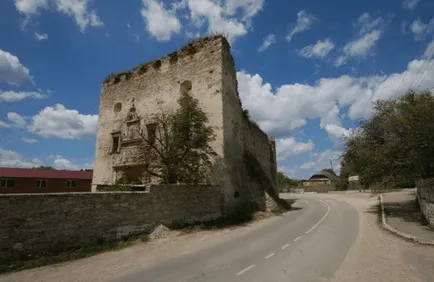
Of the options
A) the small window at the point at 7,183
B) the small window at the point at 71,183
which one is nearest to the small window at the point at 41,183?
the small window at the point at 7,183

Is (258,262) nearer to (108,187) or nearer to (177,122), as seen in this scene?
(177,122)

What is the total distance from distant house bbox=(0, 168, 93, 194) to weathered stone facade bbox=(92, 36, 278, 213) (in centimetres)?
1816

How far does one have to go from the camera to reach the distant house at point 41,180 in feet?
111

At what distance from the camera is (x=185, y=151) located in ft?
52.2

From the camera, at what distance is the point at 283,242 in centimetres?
1073

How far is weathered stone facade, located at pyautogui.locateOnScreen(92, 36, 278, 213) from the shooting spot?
60.4ft

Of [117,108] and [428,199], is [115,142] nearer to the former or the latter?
[117,108]

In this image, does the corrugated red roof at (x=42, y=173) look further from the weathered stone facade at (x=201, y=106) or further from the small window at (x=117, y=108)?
the small window at (x=117, y=108)

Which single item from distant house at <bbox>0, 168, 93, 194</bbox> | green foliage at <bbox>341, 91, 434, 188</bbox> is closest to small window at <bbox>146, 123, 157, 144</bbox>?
green foliage at <bbox>341, 91, 434, 188</bbox>

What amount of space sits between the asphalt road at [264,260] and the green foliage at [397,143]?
5.00 meters

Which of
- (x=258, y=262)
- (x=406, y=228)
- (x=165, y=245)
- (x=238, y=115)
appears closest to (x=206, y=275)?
(x=258, y=262)

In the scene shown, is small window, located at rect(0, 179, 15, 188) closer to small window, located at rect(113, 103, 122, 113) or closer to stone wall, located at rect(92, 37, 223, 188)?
stone wall, located at rect(92, 37, 223, 188)

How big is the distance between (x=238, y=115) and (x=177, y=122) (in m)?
6.52

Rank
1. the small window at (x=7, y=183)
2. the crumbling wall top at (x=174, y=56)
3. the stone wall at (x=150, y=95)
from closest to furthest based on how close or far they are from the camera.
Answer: the stone wall at (x=150, y=95), the crumbling wall top at (x=174, y=56), the small window at (x=7, y=183)
